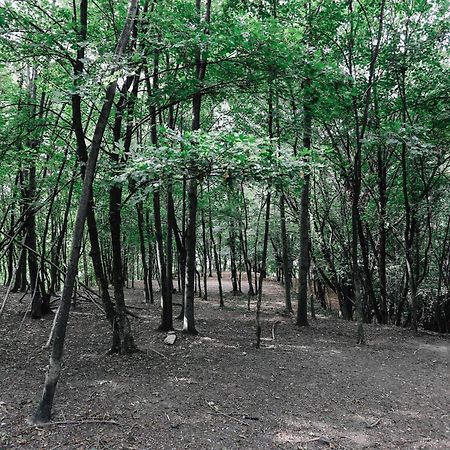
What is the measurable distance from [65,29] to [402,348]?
9.99 m

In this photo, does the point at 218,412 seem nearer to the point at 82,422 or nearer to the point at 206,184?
the point at 82,422

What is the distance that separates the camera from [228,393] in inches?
238

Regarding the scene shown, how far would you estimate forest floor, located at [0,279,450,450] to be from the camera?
4723 mm

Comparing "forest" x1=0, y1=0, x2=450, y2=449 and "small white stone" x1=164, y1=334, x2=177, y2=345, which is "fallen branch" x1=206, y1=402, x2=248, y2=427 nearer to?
"forest" x1=0, y1=0, x2=450, y2=449

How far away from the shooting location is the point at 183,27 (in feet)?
19.5

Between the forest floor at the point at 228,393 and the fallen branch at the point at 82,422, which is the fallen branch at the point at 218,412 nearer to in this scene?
the forest floor at the point at 228,393

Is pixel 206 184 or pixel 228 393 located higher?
pixel 206 184

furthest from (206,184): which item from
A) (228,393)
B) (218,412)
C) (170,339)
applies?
Answer: (218,412)

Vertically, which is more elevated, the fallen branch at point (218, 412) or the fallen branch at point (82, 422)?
the fallen branch at point (82, 422)

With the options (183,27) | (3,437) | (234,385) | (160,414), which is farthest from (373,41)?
(3,437)

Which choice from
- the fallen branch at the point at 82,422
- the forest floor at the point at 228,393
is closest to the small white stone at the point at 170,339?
the forest floor at the point at 228,393

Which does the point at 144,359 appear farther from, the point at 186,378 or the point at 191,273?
the point at 191,273

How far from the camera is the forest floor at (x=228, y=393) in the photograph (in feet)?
15.5

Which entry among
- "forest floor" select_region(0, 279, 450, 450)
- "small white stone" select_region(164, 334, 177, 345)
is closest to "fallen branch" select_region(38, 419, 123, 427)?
"forest floor" select_region(0, 279, 450, 450)
